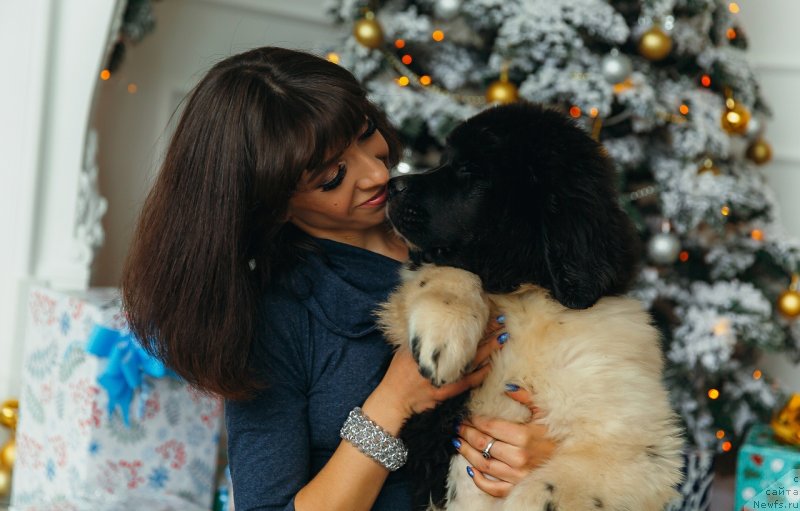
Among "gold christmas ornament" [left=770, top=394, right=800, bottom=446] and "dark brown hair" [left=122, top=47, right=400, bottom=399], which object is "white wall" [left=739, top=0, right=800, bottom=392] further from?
"dark brown hair" [left=122, top=47, right=400, bottom=399]

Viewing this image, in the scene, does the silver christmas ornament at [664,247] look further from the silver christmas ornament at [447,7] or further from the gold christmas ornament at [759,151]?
the silver christmas ornament at [447,7]

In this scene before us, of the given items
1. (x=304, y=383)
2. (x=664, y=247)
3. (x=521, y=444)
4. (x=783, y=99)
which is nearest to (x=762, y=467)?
(x=664, y=247)

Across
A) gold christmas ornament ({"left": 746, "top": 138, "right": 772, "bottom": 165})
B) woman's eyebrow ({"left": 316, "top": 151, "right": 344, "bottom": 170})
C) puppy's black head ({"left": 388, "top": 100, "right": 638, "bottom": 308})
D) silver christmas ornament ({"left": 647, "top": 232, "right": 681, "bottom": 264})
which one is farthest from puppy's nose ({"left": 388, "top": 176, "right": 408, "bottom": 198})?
gold christmas ornament ({"left": 746, "top": 138, "right": 772, "bottom": 165})

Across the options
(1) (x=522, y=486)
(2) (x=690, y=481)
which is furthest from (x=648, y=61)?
(1) (x=522, y=486)

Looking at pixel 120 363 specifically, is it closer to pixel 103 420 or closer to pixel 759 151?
pixel 103 420

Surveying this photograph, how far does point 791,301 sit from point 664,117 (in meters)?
0.77

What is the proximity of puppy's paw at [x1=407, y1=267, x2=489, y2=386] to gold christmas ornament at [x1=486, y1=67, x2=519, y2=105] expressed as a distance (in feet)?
4.32

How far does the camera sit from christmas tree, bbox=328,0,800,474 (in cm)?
256

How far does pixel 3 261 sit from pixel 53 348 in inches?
18.6

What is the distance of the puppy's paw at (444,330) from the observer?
51.9 inches

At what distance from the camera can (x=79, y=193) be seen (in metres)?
2.79

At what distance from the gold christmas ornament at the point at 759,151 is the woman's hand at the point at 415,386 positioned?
202 cm

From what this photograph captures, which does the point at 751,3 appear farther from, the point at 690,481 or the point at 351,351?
the point at 351,351

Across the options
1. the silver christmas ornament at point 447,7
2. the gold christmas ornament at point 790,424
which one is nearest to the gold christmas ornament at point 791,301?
the gold christmas ornament at point 790,424
